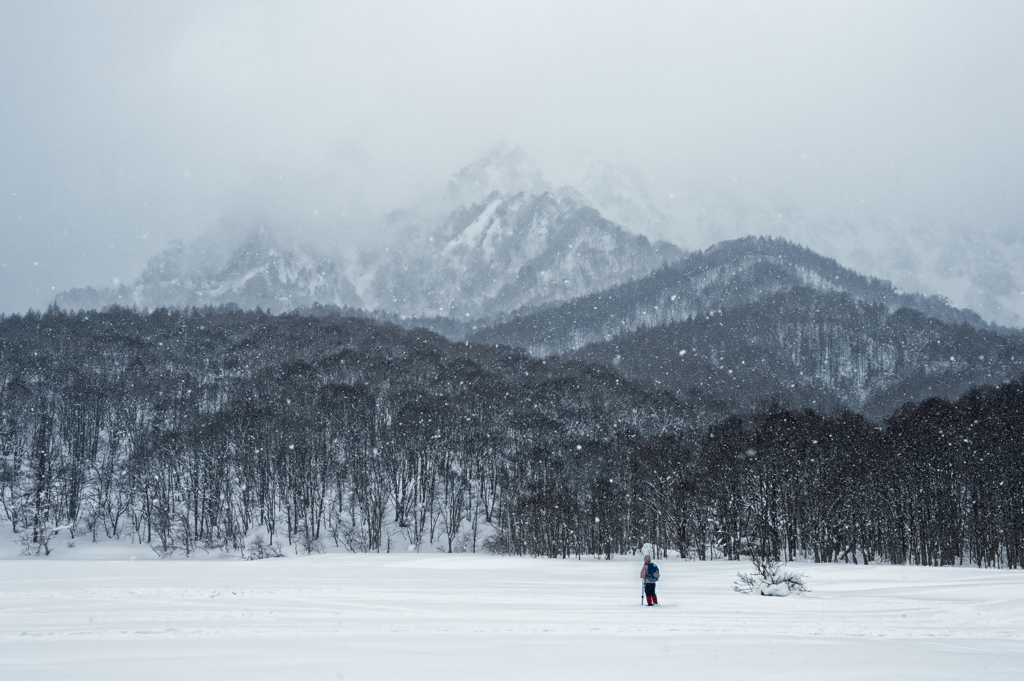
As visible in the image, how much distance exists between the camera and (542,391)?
112250mm

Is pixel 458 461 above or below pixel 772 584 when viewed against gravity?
below

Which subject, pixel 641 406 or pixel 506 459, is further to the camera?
pixel 641 406

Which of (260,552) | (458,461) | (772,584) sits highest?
(772,584)

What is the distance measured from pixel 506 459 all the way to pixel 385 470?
17921 millimetres

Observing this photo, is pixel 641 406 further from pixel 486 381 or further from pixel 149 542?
pixel 149 542

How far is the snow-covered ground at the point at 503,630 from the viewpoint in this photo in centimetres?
1250

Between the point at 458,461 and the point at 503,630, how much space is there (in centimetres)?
7898

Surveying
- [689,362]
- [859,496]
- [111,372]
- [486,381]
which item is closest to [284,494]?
[486,381]

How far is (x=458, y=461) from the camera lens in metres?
94.8

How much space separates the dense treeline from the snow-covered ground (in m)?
25.2

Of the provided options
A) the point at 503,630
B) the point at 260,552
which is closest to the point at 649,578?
the point at 503,630

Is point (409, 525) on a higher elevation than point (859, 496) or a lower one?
lower

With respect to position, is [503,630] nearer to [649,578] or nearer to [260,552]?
[649,578]

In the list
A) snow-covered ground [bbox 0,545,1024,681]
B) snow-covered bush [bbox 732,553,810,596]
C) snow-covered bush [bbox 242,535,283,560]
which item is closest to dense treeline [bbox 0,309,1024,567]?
snow-covered bush [bbox 242,535,283,560]
